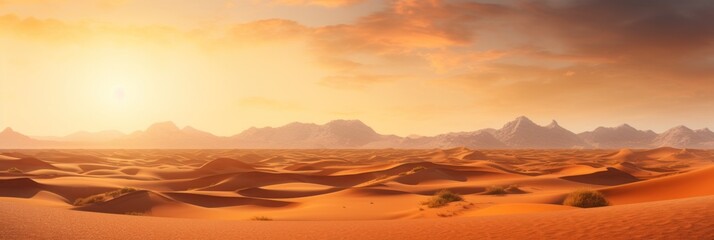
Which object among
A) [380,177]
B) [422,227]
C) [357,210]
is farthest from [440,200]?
[380,177]

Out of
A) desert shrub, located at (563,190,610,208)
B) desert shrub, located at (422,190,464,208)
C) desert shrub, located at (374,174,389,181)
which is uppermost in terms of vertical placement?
desert shrub, located at (563,190,610,208)

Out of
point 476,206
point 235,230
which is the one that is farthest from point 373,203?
point 235,230

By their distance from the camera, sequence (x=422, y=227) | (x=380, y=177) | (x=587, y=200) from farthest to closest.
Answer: (x=380, y=177), (x=587, y=200), (x=422, y=227)

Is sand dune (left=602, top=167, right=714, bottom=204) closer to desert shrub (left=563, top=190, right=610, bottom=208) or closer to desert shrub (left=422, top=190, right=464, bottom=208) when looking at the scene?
desert shrub (left=563, top=190, right=610, bottom=208)

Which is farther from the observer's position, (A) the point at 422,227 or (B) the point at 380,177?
(B) the point at 380,177

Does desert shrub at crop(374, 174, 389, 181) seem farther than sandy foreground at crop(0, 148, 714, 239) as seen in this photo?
Yes

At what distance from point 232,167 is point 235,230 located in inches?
1509

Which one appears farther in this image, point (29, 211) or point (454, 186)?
point (454, 186)

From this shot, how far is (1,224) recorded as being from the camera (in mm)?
8344

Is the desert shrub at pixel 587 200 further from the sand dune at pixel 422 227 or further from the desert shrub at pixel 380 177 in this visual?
the desert shrub at pixel 380 177

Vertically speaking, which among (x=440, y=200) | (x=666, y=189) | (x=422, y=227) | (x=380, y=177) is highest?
(x=666, y=189)

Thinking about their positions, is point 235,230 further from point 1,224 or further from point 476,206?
point 476,206

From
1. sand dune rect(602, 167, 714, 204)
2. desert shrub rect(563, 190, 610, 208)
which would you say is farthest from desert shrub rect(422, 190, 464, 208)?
sand dune rect(602, 167, 714, 204)

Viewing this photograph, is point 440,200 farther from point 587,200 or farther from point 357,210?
point 587,200
